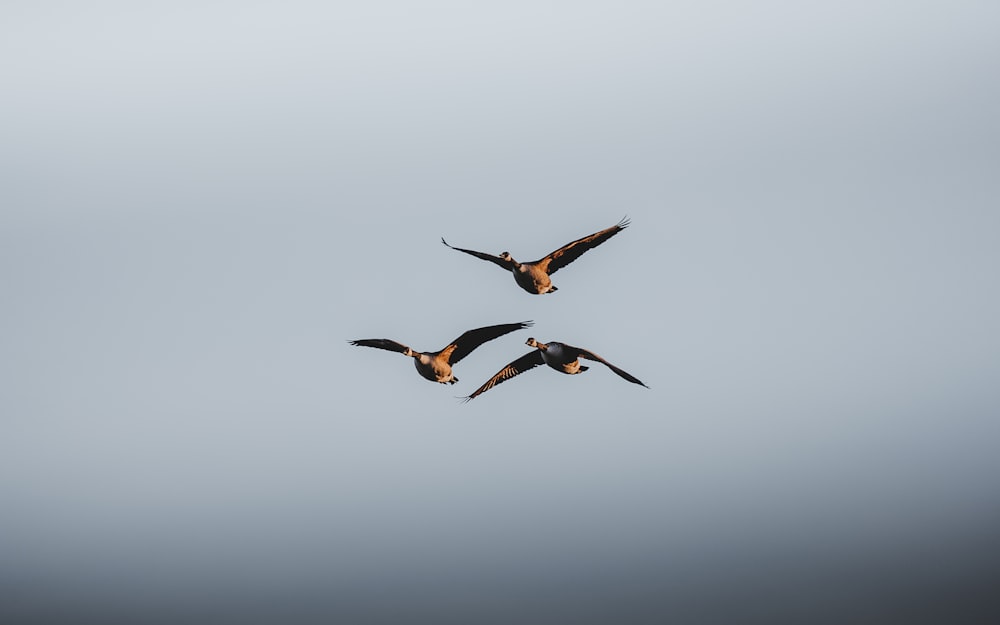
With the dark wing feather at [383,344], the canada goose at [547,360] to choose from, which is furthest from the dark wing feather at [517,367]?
the dark wing feather at [383,344]

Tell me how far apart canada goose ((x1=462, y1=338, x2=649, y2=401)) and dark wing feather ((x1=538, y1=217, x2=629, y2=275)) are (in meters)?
1.50

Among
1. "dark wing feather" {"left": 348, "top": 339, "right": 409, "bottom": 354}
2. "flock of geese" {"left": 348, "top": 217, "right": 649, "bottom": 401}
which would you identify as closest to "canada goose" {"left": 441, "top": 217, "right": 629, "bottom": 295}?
"flock of geese" {"left": 348, "top": 217, "right": 649, "bottom": 401}

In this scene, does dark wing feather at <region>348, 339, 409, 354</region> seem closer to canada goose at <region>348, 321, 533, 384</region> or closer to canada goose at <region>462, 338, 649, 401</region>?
canada goose at <region>348, 321, 533, 384</region>

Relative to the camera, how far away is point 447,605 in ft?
306

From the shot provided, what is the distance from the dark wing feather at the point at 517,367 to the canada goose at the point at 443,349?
0.81 meters

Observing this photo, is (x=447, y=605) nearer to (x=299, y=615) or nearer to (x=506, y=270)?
(x=299, y=615)

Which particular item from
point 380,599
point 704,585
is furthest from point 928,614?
point 380,599

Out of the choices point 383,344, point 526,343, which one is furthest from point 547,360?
point 383,344

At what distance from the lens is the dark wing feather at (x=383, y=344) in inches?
975

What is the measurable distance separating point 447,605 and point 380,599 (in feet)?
18.0

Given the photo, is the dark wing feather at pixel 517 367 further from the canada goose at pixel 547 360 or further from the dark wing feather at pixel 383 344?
the dark wing feather at pixel 383 344

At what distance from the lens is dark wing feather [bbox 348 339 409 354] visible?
24766 millimetres

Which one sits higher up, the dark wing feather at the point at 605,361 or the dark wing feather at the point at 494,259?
the dark wing feather at the point at 494,259

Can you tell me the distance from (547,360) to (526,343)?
54cm
